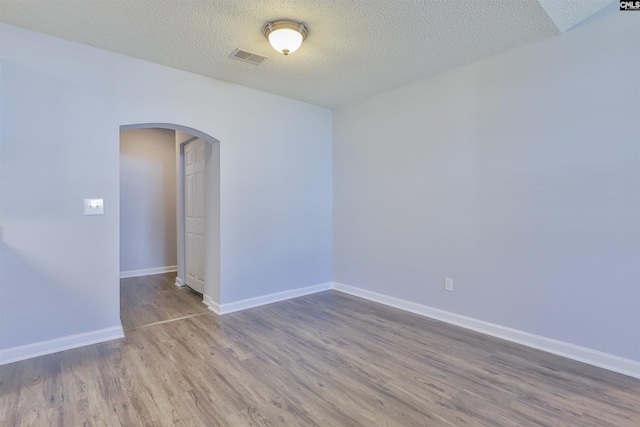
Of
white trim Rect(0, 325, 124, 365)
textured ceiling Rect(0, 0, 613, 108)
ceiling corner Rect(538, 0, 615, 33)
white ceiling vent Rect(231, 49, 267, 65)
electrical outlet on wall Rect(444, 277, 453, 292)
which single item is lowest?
white trim Rect(0, 325, 124, 365)

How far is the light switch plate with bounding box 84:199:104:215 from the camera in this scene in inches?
Answer: 111

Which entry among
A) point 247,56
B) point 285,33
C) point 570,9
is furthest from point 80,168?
point 570,9

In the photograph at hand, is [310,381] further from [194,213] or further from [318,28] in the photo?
[194,213]

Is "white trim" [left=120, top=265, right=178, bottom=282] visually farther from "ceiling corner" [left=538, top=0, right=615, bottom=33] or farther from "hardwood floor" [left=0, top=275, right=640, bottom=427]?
"ceiling corner" [left=538, top=0, right=615, bottom=33]

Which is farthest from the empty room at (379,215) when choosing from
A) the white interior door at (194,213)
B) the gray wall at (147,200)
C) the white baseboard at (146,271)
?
the gray wall at (147,200)

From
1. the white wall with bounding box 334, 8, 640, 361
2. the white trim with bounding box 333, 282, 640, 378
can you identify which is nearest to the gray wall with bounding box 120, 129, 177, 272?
the white wall with bounding box 334, 8, 640, 361

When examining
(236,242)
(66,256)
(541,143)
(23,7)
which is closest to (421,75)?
(541,143)

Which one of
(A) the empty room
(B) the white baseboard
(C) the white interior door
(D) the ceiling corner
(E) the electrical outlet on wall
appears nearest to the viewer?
(A) the empty room

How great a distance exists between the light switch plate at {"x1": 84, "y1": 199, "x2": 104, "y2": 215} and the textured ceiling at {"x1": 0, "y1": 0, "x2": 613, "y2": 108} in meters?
1.32

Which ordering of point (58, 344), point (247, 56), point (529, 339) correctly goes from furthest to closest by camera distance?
point (247, 56) → point (529, 339) → point (58, 344)

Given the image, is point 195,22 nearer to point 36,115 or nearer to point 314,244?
point 36,115

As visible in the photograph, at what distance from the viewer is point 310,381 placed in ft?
7.45

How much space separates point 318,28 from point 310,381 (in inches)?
101

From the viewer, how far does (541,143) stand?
274cm
